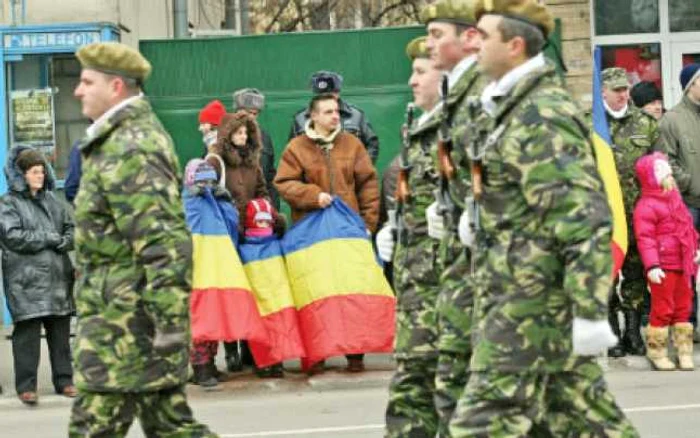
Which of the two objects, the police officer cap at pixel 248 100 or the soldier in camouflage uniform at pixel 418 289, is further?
the police officer cap at pixel 248 100

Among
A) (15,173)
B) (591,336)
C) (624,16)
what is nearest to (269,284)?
(15,173)

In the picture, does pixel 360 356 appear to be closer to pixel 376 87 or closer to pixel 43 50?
pixel 376 87

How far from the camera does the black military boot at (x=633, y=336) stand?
1427cm

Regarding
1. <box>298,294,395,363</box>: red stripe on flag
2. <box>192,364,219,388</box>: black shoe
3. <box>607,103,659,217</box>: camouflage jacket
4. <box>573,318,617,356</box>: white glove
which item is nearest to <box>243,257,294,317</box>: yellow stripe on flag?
<box>298,294,395,363</box>: red stripe on flag

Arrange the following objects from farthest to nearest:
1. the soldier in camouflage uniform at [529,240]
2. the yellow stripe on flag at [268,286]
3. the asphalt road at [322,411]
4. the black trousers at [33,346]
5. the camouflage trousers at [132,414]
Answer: the yellow stripe on flag at [268,286] → the black trousers at [33,346] → the asphalt road at [322,411] → the camouflage trousers at [132,414] → the soldier in camouflage uniform at [529,240]

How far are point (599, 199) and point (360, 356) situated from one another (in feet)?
24.3

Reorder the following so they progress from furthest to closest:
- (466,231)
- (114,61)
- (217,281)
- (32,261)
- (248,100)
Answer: (248,100) → (217,281) → (32,261) → (114,61) → (466,231)

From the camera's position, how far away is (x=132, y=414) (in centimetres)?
770

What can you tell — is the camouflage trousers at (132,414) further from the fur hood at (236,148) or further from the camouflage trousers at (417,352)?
the fur hood at (236,148)

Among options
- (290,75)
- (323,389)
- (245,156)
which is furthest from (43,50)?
(323,389)

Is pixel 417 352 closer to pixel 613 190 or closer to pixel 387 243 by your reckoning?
pixel 387 243

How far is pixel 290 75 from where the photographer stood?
1683 centimetres

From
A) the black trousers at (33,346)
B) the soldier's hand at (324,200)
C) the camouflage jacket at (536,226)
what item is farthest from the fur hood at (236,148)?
the camouflage jacket at (536,226)

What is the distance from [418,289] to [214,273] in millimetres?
5337
